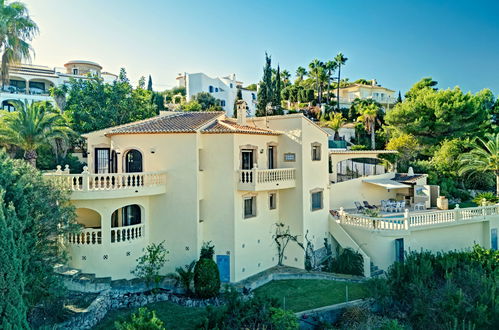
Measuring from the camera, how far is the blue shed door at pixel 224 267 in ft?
66.1

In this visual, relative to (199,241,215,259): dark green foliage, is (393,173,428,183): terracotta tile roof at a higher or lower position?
higher

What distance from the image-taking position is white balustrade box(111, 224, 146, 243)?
60.2 ft

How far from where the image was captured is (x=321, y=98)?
257 ft

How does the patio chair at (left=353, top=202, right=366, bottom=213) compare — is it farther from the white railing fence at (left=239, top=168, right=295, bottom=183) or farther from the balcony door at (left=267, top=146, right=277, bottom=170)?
the balcony door at (left=267, top=146, right=277, bottom=170)

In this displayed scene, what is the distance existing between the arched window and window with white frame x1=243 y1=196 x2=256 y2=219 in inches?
235

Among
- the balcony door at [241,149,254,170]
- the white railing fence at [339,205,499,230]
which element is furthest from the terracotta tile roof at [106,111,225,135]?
the white railing fence at [339,205,499,230]

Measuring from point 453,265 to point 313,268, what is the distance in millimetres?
8276

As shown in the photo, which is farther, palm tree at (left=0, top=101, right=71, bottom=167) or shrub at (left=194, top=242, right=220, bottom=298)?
palm tree at (left=0, top=101, right=71, bottom=167)

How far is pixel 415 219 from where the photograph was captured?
23656 mm

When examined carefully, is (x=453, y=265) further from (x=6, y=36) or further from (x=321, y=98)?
(x=321, y=98)

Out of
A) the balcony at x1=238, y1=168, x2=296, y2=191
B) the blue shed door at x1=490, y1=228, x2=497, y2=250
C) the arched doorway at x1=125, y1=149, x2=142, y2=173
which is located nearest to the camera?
the balcony at x1=238, y1=168, x2=296, y2=191

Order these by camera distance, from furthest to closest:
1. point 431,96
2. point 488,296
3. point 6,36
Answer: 1. point 431,96
2. point 6,36
3. point 488,296

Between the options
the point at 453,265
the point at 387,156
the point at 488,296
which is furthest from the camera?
the point at 387,156

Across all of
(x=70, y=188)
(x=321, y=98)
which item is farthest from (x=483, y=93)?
(x=70, y=188)
